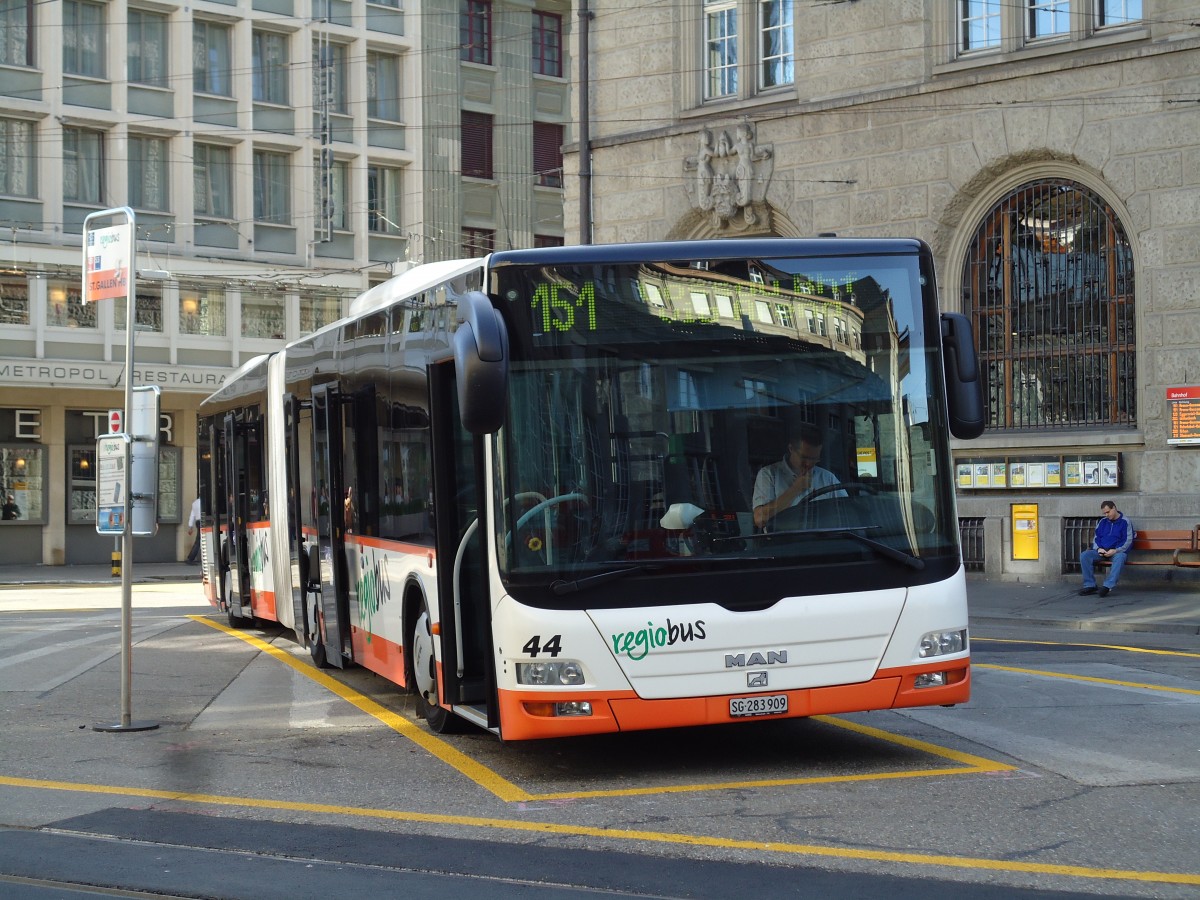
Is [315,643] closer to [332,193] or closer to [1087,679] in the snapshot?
[1087,679]

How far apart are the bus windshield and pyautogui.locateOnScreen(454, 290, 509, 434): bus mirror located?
14.4 inches

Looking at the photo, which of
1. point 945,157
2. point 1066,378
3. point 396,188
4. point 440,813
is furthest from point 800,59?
point 440,813

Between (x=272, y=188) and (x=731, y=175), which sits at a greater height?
(x=272, y=188)

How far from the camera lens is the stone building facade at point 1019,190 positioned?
2300 cm

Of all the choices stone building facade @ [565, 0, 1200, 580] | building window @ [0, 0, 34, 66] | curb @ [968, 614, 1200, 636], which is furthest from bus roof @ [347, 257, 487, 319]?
building window @ [0, 0, 34, 66]

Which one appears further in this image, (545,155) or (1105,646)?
(545,155)

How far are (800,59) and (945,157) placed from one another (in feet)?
11.2

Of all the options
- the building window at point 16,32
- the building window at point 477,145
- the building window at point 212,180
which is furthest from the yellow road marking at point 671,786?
the building window at point 477,145

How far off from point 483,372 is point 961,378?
2.68 m

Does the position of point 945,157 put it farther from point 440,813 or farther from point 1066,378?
point 440,813

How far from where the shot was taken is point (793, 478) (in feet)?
28.3

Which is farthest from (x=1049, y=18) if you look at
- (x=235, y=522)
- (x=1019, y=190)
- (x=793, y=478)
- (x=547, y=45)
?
(x=547, y=45)

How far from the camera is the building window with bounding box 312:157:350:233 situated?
1603 inches

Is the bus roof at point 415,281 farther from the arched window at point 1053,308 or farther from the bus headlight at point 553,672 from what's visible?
the arched window at point 1053,308
